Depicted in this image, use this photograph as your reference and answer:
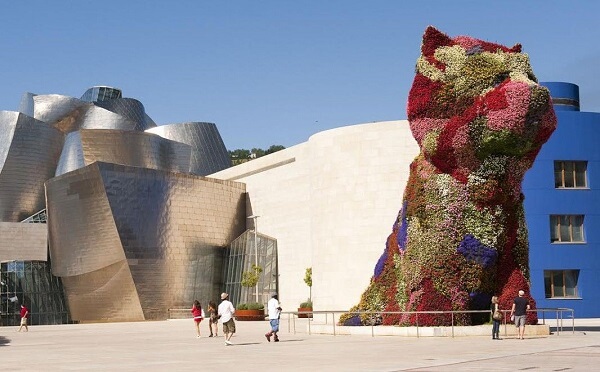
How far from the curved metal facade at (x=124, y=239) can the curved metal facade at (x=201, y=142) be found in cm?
2214

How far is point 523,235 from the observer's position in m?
24.4

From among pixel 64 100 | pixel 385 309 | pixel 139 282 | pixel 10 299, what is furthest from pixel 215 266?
pixel 385 309

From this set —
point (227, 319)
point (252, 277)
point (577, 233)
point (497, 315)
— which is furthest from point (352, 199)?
point (497, 315)

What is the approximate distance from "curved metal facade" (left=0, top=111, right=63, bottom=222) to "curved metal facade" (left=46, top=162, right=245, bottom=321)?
41.6 ft

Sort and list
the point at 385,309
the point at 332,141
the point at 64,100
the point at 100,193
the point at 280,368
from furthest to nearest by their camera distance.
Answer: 1. the point at 64,100
2. the point at 100,193
3. the point at 332,141
4. the point at 385,309
5. the point at 280,368

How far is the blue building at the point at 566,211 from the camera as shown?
41.9 metres

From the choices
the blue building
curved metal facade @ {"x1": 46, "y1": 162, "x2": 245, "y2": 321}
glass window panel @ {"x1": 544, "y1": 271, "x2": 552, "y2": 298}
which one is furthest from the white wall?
curved metal facade @ {"x1": 46, "y1": 162, "x2": 245, "y2": 321}

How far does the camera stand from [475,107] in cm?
2333

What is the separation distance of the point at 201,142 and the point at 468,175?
6018 cm

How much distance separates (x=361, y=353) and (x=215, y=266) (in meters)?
44.2

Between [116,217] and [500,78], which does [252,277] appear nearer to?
[116,217]

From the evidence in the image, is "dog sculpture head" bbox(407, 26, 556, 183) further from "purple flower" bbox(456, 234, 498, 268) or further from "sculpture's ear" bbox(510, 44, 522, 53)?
"purple flower" bbox(456, 234, 498, 268)

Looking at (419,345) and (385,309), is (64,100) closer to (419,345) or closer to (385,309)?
(385,309)

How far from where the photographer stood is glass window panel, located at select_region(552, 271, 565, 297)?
41.8 metres
